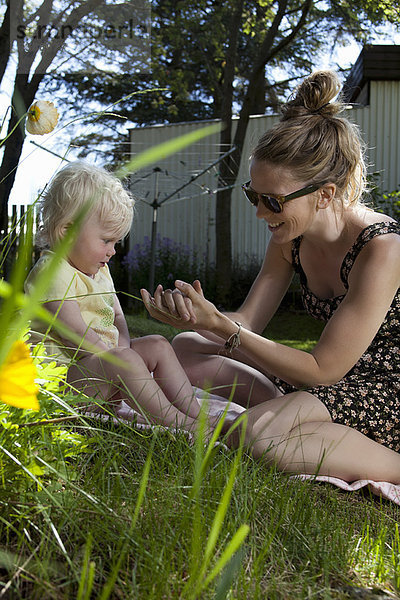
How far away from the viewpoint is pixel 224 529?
1.07 m

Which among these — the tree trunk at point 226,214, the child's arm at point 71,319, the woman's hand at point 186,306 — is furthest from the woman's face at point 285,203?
the tree trunk at point 226,214

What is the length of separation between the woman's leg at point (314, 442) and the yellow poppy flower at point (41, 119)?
1.03m

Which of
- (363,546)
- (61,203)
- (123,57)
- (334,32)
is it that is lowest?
(363,546)

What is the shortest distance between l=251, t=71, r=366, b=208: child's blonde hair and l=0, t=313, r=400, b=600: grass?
1.18 metres

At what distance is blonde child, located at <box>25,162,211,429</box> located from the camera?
1.99 meters

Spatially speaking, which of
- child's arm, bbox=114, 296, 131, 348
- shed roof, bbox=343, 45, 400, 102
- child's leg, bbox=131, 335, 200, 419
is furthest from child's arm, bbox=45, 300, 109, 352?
shed roof, bbox=343, 45, 400, 102

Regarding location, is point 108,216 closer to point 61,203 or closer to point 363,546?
point 61,203

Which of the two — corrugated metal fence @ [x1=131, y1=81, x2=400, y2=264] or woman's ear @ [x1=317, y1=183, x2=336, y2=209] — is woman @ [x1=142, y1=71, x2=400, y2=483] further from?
corrugated metal fence @ [x1=131, y1=81, x2=400, y2=264]

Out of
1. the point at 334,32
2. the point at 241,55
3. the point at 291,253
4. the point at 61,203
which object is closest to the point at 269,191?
the point at 291,253

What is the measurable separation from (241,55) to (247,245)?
22.2 ft

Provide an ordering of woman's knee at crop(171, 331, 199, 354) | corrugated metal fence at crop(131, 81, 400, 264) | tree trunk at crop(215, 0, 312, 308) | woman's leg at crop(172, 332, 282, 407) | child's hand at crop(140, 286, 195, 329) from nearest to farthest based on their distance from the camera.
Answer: child's hand at crop(140, 286, 195, 329) → woman's leg at crop(172, 332, 282, 407) → woman's knee at crop(171, 331, 199, 354) → tree trunk at crop(215, 0, 312, 308) → corrugated metal fence at crop(131, 81, 400, 264)

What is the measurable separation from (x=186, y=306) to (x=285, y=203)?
560 millimetres

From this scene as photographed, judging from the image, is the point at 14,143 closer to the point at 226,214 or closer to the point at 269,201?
the point at 269,201

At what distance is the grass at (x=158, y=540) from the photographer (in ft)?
2.79
